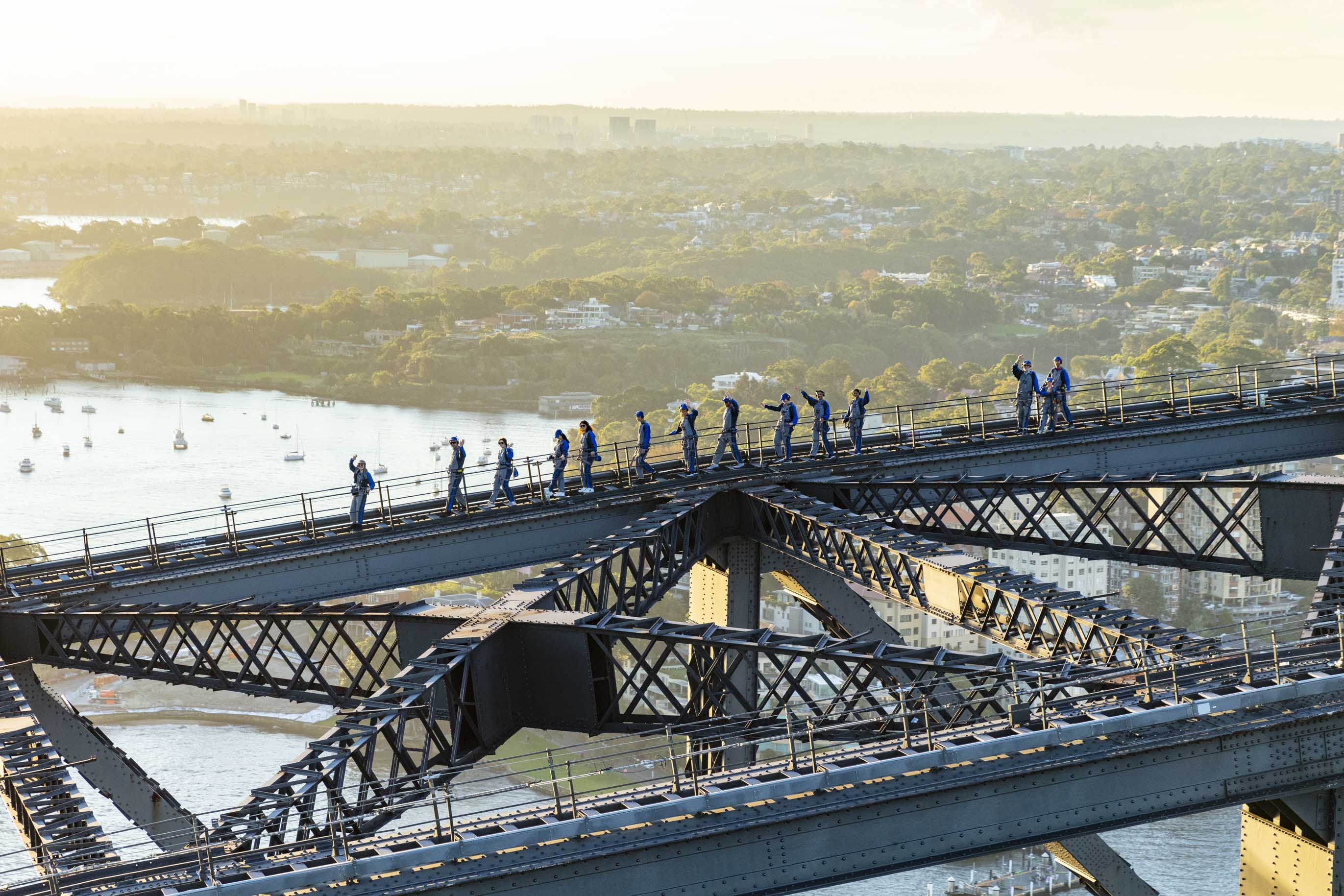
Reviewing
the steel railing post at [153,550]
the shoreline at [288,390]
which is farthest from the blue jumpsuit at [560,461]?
the shoreline at [288,390]

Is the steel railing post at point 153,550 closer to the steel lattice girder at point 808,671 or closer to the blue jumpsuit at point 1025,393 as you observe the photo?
the steel lattice girder at point 808,671

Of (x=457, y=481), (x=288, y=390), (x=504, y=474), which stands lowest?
(x=288, y=390)

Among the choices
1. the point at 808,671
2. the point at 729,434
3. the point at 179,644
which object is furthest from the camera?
the point at 729,434

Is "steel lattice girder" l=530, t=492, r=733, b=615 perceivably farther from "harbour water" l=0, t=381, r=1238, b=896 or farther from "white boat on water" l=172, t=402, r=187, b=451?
"white boat on water" l=172, t=402, r=187, b=451

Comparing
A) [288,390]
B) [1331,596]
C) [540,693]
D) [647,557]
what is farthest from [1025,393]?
[288,390]

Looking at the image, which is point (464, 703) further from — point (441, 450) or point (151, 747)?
point (441, 450)

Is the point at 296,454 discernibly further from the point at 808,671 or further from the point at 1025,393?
the point at 808,671
